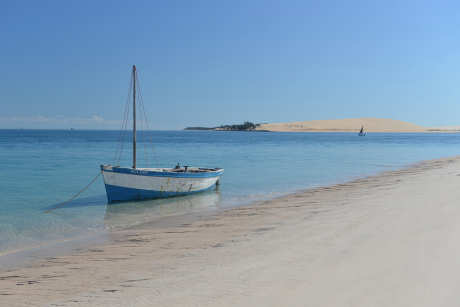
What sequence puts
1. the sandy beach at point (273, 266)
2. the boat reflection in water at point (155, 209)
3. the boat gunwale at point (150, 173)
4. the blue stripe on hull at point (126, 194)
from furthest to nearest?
the blue stripe on hull at point (126, 194)
the boat gunwale at point (150, 173)
the boat reflection in water at point (155, 209)
the sandy beach at point (273, 266)

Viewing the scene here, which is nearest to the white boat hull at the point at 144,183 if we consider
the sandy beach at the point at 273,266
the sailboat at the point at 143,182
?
the sailboat at the point at 143,182

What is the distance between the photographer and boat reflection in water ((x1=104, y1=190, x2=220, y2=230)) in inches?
496

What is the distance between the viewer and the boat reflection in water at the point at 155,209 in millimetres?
12602

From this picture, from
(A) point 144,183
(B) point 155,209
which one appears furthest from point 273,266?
(A) point 144,183

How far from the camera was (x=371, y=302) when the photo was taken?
4.41m

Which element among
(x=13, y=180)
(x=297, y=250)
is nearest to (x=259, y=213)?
(x=297, y=250)

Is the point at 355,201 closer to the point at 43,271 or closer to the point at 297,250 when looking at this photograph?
the point at 297,250

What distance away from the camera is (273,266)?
19.1ft

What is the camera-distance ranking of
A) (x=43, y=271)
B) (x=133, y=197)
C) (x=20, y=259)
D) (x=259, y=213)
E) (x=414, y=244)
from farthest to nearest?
(x=133, y=197) → (x=259, y=213) → (x=20, y=259) → (x=43, y=271) → (x=414, y=244)

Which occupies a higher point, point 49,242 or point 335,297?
point 335,297

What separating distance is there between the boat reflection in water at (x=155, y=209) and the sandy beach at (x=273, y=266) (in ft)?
8.71

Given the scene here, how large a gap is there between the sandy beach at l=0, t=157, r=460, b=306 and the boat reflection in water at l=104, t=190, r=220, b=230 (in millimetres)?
2656

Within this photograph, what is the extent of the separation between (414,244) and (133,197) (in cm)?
1230

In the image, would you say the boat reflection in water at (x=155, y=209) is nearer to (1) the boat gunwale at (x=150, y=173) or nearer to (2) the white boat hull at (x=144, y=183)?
(2) the white boat hull at (x=144, y=183)
